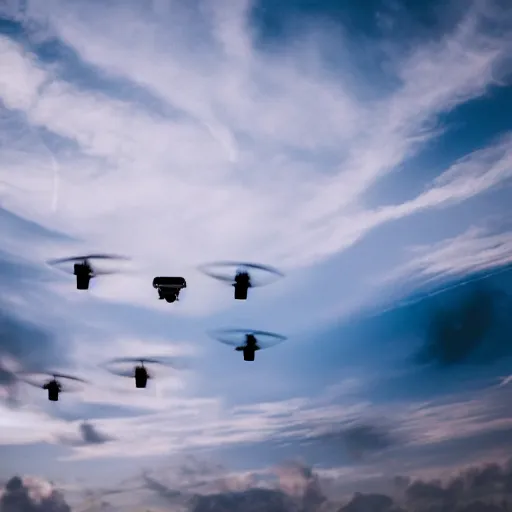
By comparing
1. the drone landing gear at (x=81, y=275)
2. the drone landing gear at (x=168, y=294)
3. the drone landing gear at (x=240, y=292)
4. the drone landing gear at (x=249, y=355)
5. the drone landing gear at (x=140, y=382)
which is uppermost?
the drone landing gear at (x=81, y=275)

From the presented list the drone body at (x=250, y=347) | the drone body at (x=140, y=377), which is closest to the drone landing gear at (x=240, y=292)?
the drone body at (x=250, y=347)

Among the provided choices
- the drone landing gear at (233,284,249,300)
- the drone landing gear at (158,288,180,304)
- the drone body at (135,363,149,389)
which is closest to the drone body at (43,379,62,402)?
the drone body at (135,363,149,389)

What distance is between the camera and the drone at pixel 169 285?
12.7m

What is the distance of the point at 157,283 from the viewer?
42.0 ft

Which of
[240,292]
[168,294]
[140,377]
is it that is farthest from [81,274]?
[140,377]

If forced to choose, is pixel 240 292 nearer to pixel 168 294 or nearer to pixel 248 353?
pixel 168 294

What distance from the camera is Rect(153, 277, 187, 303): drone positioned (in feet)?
41.8

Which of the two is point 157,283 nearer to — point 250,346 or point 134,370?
point 250,346

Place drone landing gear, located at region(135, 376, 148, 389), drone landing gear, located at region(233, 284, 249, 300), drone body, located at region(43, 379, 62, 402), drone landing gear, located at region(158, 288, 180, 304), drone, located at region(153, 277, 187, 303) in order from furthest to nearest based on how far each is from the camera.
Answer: drone body, located at region(43, 379, 62, 402) < drone landing gear, located at region(135, 376, 148, 389) < drone landing gear, located at region(233, 284, 249, 300) < drone landing gear, located at region(158, 288, 180, 304) < drone, located at region(153, 277, 187, 303)

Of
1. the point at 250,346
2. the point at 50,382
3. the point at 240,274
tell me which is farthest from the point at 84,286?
the point at 50,382

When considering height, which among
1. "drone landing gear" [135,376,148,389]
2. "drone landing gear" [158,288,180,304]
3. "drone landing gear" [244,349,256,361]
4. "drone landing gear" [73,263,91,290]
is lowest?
"drone landing gear" [135,376,148,389]

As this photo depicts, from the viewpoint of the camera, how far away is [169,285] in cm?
1285

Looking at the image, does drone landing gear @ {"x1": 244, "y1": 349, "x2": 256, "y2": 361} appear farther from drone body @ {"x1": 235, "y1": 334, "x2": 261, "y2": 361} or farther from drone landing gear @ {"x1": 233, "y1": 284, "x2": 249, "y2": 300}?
drone landing gear @ {"x1": 233, "y1": 284, "x2": 249, "y2": 300}

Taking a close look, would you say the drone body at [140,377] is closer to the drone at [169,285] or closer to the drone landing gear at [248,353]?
the drone landing gear at [248,353]
